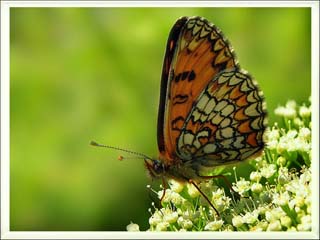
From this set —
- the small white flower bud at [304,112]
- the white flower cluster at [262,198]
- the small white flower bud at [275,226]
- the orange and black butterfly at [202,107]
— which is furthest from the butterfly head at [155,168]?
the small white flower bud at [304,112]

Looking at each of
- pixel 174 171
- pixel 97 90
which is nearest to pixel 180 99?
pixel 174 171

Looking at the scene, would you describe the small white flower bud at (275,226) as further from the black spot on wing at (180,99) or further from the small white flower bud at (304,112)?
the small white flower bud at (304,112)

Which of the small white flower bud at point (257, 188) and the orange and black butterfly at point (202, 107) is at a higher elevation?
the orange and black butterfly at point (202, 107)

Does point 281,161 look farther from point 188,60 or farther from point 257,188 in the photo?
point 188,60

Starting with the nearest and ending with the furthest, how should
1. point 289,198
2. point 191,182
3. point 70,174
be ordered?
point 289,198 → point 191,182 → point 70,174

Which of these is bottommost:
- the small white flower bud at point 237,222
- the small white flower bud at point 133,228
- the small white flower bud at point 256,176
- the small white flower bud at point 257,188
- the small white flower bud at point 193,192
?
the small white flower bud at point 133,228

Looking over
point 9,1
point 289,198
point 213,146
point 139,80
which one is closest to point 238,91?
point 213,146

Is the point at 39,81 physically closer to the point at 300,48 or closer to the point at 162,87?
the point at 162,87
